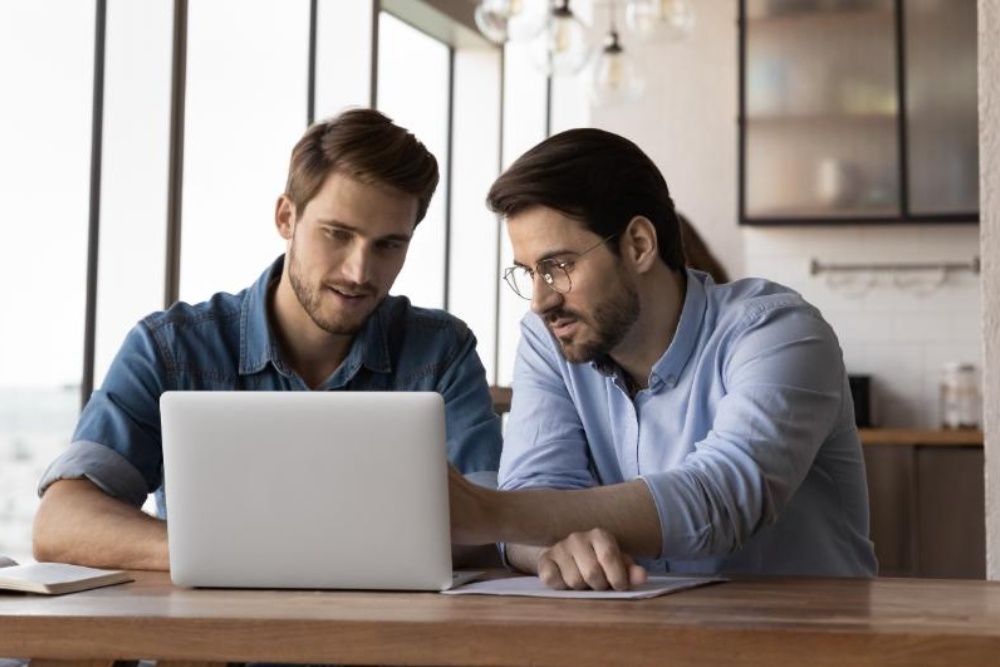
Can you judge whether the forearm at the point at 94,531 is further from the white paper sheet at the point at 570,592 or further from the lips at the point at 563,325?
the lips at the point at 563,325

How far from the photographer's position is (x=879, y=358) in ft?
20.5

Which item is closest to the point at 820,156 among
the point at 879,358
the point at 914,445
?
the point at 879,358

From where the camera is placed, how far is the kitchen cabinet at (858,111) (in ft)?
19.7

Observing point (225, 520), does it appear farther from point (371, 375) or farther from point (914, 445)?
point (914, 445)

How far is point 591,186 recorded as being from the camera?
6.62 ft

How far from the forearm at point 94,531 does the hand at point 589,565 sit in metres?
0.52

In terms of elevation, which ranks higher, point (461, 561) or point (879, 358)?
point (879, 358)

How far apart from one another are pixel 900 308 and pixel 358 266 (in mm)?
4432

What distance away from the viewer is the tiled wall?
242 inches

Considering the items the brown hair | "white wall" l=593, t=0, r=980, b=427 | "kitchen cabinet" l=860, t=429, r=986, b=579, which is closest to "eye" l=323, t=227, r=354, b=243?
the brown hair

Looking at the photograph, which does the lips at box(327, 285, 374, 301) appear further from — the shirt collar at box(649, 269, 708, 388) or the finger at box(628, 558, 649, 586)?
the finger at box(628, 558, 649, 586)

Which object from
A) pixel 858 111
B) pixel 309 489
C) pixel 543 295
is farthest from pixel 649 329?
pixel 858 111

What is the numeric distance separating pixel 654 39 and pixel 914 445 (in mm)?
2242

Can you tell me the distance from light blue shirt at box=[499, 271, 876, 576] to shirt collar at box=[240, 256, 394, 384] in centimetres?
28
